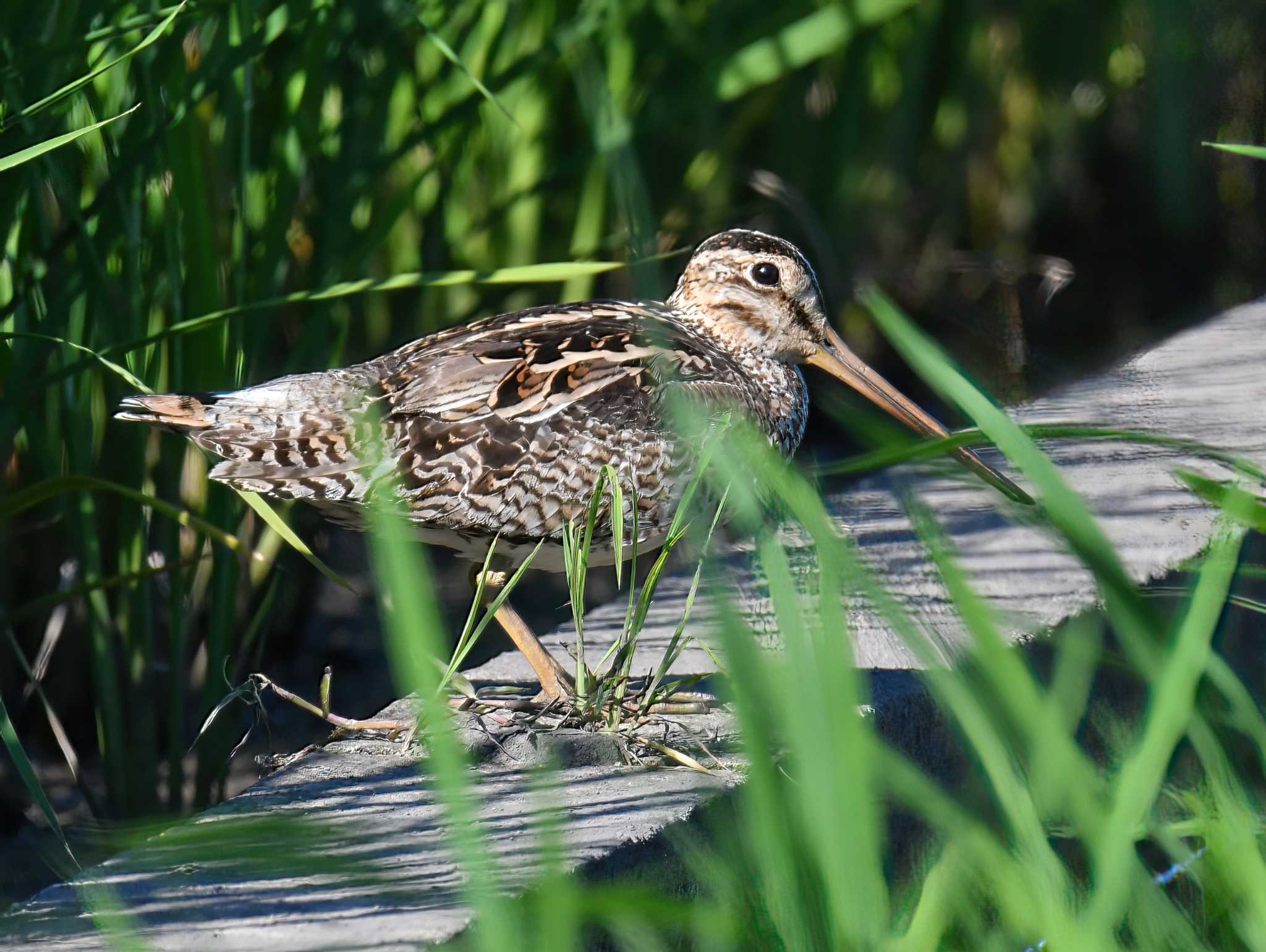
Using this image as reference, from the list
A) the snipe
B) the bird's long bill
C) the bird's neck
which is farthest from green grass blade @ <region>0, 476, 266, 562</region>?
the bird's long bill

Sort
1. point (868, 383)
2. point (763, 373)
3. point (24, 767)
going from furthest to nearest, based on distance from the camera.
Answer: point (868, 383) < point (763, 373) < point (24, 767)

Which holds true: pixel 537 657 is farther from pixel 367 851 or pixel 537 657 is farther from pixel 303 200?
pixel 303 200

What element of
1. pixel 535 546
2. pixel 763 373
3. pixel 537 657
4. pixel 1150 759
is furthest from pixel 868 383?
pixel 1150 759

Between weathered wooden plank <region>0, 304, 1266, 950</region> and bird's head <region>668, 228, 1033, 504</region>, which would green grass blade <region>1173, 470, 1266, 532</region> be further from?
bird's head <region>668, 228, 1033, 504</region>

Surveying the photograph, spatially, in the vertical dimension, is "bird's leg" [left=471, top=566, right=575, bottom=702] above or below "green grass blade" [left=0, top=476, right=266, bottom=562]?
below

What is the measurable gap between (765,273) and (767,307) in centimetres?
7

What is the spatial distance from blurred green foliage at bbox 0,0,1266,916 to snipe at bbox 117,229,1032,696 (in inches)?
7.2

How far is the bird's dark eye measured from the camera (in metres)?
3.45

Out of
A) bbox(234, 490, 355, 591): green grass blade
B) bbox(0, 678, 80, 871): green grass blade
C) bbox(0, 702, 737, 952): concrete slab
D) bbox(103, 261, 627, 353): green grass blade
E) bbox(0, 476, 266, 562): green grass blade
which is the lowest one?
bbox(0, 702, 737, 952): concrete slab

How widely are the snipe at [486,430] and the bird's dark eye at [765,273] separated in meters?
0.46

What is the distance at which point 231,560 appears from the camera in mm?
3084

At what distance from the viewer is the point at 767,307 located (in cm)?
346

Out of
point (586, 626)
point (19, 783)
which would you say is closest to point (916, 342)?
point (586, 626)

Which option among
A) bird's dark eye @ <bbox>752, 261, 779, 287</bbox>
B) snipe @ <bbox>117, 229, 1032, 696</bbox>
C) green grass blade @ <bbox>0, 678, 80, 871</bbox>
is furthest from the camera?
bird's dark eye @ <bbox>752, 261, 779, 287</bbox>
